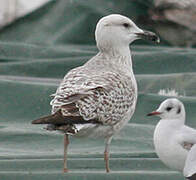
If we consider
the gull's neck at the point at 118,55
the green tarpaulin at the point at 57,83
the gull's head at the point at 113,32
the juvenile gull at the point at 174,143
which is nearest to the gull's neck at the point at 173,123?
the juvenile gull at the point at 174,143

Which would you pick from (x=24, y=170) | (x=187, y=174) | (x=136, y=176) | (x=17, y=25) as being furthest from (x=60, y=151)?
(x=17, y=25)

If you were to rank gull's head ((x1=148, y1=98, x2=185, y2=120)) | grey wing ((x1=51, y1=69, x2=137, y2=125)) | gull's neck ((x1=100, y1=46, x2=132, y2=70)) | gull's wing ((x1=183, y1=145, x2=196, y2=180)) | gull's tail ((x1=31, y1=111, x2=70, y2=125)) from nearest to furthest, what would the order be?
gull's wing ((x1=183, y1=145, x2=196, y2=180)) → gull's tail ((x1=31, y1=111, x2=70, y2=125)) → grey wing ((x1=51, y1=69, x2=137, y2=125)) → gull's head ((x1=148, y1=98, x2=185, y2=120)) → gull's neck ((x1=100, y1=46, x2=132, y2=70))

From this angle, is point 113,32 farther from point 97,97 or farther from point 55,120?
point 55,120

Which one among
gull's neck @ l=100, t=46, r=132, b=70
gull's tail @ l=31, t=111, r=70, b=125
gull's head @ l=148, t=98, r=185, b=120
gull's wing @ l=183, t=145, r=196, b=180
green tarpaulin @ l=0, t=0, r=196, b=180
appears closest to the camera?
gull's wing @ l=183, t=145, r=196, b=180

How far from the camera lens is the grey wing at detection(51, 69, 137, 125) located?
4.34 metres

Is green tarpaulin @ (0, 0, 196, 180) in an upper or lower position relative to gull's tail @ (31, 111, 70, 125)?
lower

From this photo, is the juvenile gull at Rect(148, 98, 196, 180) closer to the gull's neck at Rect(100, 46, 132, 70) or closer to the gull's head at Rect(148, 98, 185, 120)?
the gull's head at Rect(148, 98, 185, 120)

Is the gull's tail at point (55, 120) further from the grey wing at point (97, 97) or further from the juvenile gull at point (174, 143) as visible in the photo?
the juvenile gull at point (174, 143)

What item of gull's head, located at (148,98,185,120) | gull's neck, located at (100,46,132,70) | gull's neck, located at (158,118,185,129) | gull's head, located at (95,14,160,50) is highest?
gull's head, located at (95,14,160,50)

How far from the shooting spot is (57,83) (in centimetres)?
702

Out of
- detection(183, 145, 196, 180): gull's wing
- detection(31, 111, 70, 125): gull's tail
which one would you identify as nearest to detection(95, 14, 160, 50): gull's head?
detection(31, 111, 70, 125): gull's tail

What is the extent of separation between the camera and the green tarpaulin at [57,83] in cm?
475

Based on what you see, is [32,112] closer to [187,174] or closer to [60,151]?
[60,151]

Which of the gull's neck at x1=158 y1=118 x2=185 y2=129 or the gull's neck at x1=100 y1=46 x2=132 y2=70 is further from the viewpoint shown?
the gull's neck at x1=100 y1=46 x2=132 y2=70
